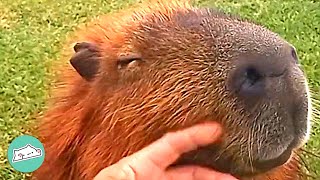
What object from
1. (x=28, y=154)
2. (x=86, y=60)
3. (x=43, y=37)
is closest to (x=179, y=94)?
Answer: (x=86, y=60)

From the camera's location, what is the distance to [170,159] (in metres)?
1.41

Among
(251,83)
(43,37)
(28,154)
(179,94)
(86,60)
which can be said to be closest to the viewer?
(251,83)

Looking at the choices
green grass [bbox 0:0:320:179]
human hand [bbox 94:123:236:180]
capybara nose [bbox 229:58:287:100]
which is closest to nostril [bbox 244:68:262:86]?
capybara nose [bbox 229:58:287:100]

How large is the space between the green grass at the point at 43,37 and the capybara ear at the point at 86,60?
35.7 inches

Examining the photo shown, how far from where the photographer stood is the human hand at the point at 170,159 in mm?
1388

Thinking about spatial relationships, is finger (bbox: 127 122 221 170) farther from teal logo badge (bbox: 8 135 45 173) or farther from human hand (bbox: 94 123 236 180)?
teal logo badge (bbox: 8 135 45 173)

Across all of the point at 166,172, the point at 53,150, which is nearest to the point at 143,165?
the point at 166,172

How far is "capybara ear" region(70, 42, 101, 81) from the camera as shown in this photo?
167 cm

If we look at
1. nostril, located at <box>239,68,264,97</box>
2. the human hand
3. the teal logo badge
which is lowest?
the teal logo badge

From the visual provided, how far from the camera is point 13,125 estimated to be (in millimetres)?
2691

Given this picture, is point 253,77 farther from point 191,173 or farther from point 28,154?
point 28,154

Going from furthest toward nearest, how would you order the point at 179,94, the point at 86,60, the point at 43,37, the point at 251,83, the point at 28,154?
the point at 43,37 → the point at 28,154 → the point at 86,60 → the point at 179,94 → the point at 251,83

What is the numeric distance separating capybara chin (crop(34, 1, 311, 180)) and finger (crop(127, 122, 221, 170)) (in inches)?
1.1

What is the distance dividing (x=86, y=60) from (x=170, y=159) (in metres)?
0.39
